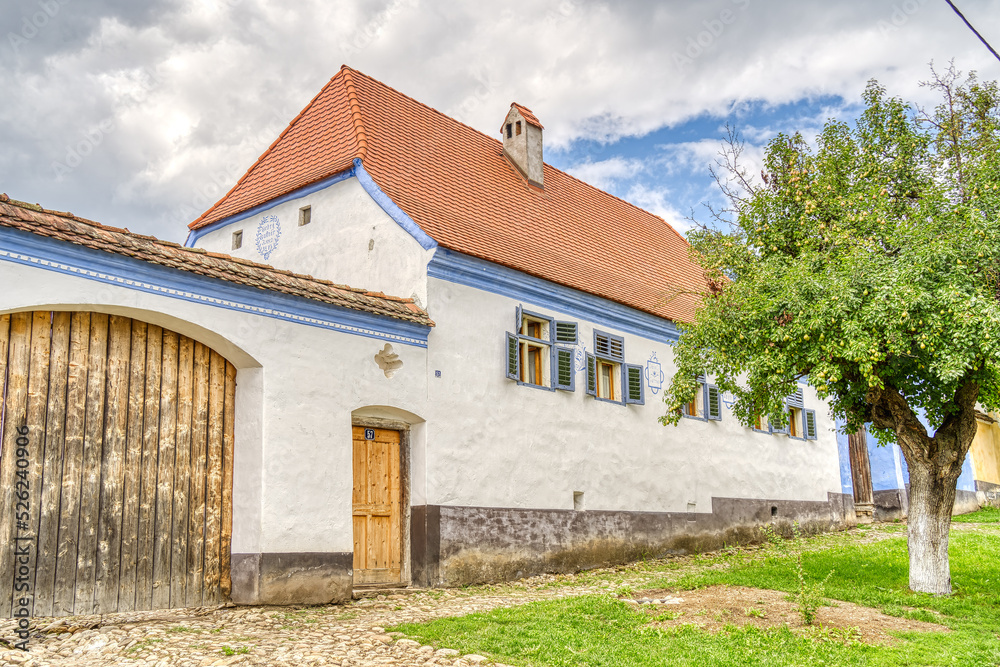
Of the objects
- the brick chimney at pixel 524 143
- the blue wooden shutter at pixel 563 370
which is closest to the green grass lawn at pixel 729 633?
the blue wooden shutter at pixel 563 370

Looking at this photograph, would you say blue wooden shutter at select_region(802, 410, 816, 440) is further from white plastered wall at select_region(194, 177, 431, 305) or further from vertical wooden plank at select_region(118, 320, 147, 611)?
vertical wooden plank at select_region(118, 320, 147, 611)

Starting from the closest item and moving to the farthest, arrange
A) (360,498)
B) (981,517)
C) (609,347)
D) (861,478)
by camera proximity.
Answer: (360,498) → (609,347) → (981,517) → (861,478)

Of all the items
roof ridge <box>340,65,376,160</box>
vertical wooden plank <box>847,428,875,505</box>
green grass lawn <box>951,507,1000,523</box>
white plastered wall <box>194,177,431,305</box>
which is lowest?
green grass lawn <box>951,507,1000,523</box>

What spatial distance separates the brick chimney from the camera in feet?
53.1

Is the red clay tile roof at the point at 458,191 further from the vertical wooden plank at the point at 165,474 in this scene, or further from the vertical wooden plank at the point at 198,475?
the vertical wooden plank at the point at 165,474

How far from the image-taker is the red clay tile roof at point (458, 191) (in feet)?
40.2

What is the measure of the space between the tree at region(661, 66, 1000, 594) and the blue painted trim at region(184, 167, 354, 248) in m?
5.17

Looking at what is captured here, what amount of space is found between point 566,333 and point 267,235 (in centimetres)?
505

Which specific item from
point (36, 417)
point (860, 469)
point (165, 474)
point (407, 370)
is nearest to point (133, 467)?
point (165, 474)

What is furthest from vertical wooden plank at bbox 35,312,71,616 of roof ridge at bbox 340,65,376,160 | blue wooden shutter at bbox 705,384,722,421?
blue wooden shutter at bbox 705,384,722,421

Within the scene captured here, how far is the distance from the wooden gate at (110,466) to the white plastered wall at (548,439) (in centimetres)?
295

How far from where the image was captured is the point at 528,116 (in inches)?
646

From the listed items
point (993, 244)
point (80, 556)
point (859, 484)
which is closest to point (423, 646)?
point (80, 556)

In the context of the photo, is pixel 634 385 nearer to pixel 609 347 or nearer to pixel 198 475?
pixel 609 347
